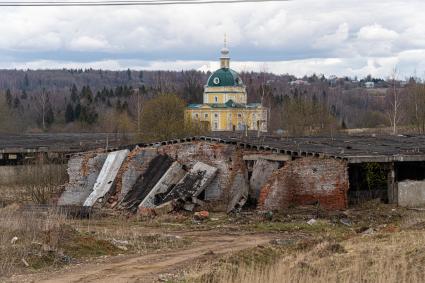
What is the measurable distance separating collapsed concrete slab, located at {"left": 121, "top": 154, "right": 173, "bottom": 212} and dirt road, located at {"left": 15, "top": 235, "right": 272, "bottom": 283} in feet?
24.9

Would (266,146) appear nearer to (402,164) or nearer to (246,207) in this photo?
(246,207)

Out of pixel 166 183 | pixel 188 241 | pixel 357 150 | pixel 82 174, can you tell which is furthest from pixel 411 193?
pixel 82 174

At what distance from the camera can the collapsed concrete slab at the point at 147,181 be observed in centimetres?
2559

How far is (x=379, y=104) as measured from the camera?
410 feet

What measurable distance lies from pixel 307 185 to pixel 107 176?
7.86 m

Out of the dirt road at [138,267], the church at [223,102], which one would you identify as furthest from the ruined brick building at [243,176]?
the church at [223,102]

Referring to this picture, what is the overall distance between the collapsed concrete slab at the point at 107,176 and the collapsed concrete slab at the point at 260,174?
532cm

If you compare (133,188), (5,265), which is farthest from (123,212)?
(5,265)

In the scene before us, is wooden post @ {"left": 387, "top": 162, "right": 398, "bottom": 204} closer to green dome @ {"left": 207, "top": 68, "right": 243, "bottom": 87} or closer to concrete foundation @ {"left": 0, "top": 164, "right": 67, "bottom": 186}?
concrete foundation @ {"left": 0, "top": 164, "right": 67, "bottom": 186}

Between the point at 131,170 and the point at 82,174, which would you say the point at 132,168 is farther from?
the point at 82,174

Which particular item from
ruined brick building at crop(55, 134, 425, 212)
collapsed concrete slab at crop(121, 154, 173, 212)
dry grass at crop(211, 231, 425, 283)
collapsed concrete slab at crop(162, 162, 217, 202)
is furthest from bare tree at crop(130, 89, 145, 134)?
dry grass at crop(211, 231, 425, 283)

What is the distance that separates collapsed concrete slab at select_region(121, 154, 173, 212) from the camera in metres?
25.6

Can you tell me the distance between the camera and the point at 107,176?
27469 mm

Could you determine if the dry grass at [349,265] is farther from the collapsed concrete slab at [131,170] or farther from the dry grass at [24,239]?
the collapsed concrete slab at [131,170]
